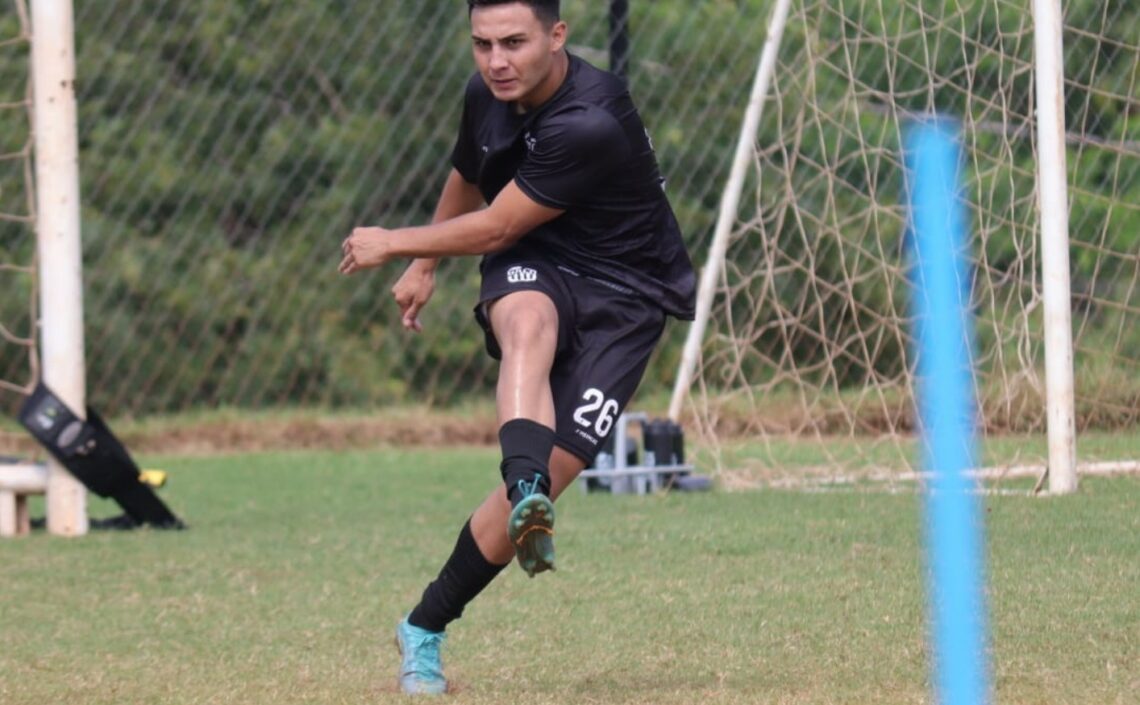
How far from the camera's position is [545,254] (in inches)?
186

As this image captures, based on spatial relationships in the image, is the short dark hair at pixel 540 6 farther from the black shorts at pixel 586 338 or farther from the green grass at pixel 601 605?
the green grass at pixel 601 605

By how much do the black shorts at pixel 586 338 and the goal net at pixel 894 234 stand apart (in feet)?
12.7

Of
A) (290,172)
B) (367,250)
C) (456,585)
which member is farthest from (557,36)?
(290,172)

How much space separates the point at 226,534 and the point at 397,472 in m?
2.40

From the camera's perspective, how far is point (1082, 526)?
6.85m

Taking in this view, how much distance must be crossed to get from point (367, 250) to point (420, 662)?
1.03m

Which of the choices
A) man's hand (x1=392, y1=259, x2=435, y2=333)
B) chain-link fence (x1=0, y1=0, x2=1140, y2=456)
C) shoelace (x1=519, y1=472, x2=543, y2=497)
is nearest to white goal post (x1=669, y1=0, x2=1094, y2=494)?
chain-link fence (x1=0, y1=0, x2=1140, y2=456)

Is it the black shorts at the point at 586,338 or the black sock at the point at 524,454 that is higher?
the black shorts at the point at 586,338

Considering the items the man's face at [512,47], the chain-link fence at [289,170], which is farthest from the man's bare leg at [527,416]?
the chain-link fence at [289,170]

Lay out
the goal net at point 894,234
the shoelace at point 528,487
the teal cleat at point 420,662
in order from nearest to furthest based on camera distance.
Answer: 1. the shoelace at point 528,487
2. the teal cleat at point 420,662
3. the goal net at point 894,234

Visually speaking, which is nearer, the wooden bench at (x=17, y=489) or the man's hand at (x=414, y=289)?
the man's hand at (x=414, y=289)

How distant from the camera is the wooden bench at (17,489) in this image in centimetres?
791

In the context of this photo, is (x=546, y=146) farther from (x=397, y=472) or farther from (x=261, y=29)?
(x=261, y=29)

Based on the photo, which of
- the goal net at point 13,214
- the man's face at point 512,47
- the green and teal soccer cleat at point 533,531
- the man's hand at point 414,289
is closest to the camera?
the green and teal soccer cleat at point 533,531
